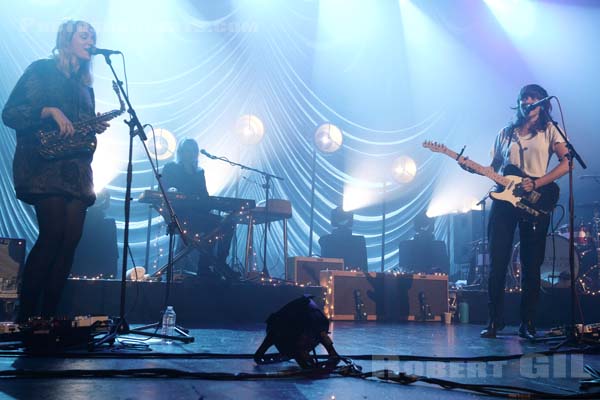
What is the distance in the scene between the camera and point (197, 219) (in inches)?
241

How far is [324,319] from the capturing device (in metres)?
2.49

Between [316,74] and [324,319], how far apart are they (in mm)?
8259

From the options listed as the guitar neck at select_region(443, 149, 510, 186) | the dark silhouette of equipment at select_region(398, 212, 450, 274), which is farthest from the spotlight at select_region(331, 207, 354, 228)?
the guitar neck at select_region(443, 149, 510, 186)

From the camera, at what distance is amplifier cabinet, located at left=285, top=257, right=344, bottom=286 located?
7.17 m

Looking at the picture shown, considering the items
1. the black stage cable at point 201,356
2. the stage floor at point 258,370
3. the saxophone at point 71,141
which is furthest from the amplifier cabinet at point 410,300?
the saxophone at point 71,141

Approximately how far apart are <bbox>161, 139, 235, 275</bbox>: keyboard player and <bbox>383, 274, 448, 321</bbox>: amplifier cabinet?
5.98ft

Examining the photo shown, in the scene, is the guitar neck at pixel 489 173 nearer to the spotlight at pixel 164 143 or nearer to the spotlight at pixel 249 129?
the spotlight at pixel 249 129

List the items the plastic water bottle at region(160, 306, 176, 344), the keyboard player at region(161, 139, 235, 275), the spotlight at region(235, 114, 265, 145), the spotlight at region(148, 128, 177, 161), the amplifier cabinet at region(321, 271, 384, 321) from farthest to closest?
the spotlight at region(235, 114, 265, 145) → the spotlight at region(148, 128, 177, 161) → the amplifier cabinet at region(321, 271, 384, 321) → the keyboard player at region(161, 139, 235, 275) → the plastic water bottle at region(160, 306, 176, 344)

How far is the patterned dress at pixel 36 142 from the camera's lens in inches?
112

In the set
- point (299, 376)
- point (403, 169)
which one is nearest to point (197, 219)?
point (299, 376)

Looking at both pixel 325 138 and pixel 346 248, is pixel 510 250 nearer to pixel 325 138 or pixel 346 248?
pixel 346 248

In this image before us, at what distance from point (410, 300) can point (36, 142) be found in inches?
177

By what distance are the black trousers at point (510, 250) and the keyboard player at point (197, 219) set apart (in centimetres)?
268

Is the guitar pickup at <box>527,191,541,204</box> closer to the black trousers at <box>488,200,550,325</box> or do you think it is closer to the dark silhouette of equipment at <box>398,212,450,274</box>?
the black trousers at <box>488,200,550,325</box>
